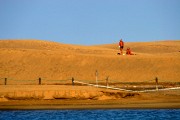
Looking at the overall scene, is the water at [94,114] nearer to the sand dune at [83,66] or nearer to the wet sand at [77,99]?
the wet sand at [77,99]

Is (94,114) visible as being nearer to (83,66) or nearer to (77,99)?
(77,99)

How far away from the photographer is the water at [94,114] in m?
25.8

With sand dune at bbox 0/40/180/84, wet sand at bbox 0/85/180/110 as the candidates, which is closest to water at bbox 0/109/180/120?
wet sand at bbox 0/85/180/110

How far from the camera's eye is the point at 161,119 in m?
24.7

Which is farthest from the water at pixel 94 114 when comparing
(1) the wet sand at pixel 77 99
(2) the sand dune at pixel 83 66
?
(2) the sand dune at pixel 83 66

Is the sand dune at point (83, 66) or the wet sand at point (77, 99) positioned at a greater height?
the sand dune at point (83, 66)

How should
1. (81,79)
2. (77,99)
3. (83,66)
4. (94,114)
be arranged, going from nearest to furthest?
(94,114) → (77,99) → (81,79) → (83,66)

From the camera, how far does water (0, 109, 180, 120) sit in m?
25.8

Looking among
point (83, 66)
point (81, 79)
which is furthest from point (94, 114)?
point (83, 66)

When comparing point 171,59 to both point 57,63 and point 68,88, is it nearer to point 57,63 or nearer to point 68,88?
point 57,63

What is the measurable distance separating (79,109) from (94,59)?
29.7 m

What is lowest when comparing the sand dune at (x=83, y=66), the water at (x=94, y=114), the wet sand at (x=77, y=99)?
the water at (x=94, y=114)

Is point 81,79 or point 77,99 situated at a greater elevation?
point 81,79

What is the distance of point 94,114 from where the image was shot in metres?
27.5
